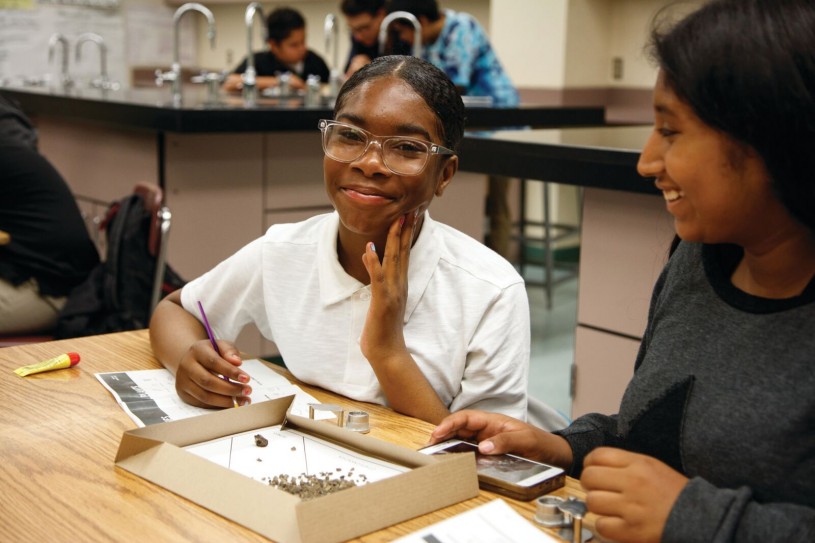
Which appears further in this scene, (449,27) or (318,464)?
(449,27)

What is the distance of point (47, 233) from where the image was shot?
93.9 inches

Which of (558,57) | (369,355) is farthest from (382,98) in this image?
(558,57)

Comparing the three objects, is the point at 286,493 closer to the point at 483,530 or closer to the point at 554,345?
the point at 483,530

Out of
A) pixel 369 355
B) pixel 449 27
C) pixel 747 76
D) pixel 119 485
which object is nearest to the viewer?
pixel 747 76

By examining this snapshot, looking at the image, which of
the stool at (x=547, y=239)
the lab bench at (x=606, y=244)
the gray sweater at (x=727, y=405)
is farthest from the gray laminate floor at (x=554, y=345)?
the gray sweater at (x=727, y=405)

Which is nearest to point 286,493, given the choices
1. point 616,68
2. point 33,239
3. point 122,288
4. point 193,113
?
point 122,288

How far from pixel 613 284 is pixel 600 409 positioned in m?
0.28

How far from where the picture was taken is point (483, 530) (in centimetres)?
80

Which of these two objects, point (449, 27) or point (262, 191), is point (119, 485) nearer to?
point (262, 191)

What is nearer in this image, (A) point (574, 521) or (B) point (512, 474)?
(A) point (574, 521)

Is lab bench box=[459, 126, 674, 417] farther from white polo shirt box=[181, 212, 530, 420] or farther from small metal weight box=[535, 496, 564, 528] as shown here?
small metal weight box=[535, 496, 564, 528]

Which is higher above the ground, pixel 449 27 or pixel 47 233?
pixel 449 27

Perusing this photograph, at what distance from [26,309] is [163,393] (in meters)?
1.21

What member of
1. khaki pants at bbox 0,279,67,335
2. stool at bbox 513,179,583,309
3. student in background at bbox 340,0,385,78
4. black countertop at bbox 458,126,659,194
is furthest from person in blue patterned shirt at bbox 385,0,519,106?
khaki pants at bbox 0,279,67,335
